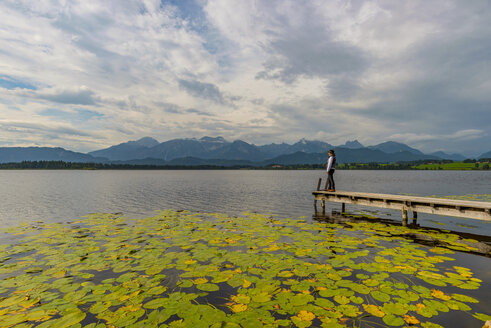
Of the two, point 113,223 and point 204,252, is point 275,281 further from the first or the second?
point 113,223

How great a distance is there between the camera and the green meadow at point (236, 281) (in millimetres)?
6727

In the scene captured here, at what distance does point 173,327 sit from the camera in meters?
6.24

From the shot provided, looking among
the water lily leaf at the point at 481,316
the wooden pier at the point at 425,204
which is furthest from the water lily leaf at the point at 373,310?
the wooden pier at the point at 425,204

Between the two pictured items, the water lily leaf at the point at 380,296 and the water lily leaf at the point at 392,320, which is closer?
the water lily leaf at the point at 392,320

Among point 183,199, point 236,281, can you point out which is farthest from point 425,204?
point 183,199

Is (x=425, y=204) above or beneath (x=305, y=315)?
above

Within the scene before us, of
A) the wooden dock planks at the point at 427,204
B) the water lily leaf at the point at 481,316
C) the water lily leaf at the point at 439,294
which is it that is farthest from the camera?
the wooden dock planks at the point at 427,204

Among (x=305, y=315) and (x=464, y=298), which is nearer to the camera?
(x=305, y=315)

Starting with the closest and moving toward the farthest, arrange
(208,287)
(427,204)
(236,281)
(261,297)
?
(261,297)
(208,287)
(236,281)
(427,204)

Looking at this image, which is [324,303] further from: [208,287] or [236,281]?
[208,287]

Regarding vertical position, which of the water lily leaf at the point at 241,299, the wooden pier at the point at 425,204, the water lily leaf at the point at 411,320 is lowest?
the water lily leaf at the point at 241,299

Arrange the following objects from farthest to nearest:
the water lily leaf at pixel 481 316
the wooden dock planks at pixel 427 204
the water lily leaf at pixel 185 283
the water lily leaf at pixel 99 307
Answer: the wooden dock planks at pixel 427 204
the water lily leaf at pixel 185 283
the water lily leaf at pixel 99 307
the water lily leaf at pixel 481 316

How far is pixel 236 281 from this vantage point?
902 cm

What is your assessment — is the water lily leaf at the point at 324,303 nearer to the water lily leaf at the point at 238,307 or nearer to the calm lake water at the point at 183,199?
the water lily leaf at the point at 238,307
